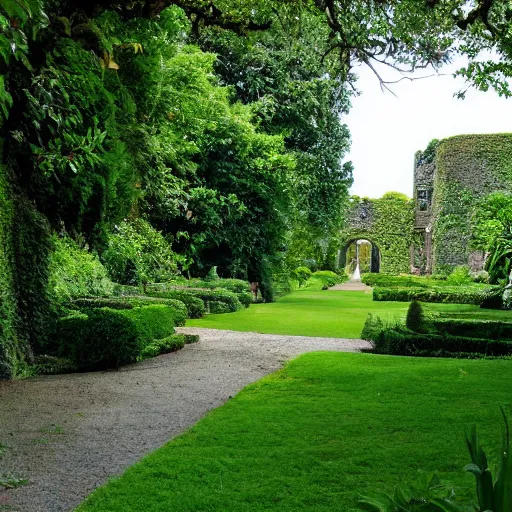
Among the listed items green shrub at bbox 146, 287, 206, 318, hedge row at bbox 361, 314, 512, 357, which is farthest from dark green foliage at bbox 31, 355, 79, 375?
green shrub at bbox 146, 287, 206, 318

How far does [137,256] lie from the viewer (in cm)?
1503

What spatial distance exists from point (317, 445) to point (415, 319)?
6.32 m

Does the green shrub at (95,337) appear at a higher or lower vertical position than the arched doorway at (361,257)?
lower

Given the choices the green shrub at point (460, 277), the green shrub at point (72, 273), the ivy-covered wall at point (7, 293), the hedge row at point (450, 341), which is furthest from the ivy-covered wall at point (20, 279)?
the green shrub at point (460, 277)

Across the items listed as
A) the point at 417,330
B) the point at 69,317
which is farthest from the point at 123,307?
the point at 417,330

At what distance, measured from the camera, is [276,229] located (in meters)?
22.5

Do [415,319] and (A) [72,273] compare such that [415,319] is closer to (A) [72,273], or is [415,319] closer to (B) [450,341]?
(B) [450,341]

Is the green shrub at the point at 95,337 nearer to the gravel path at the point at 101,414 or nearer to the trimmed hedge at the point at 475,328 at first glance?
the gravel path at the point at 101,414

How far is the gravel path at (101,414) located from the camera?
4.14 m

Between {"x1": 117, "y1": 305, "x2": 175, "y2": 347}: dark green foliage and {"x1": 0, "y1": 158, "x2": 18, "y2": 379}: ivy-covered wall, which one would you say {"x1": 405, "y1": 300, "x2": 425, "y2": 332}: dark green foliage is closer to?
{"x1": 117, "y1": 305, "x2": 175, "y2": 347}: dark green foliage

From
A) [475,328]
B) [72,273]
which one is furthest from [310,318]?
[72,273]

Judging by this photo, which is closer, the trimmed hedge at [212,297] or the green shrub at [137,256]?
the green shrub at [137,256]

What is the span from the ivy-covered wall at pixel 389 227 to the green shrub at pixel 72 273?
36390mm

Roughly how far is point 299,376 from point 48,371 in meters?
3.24
